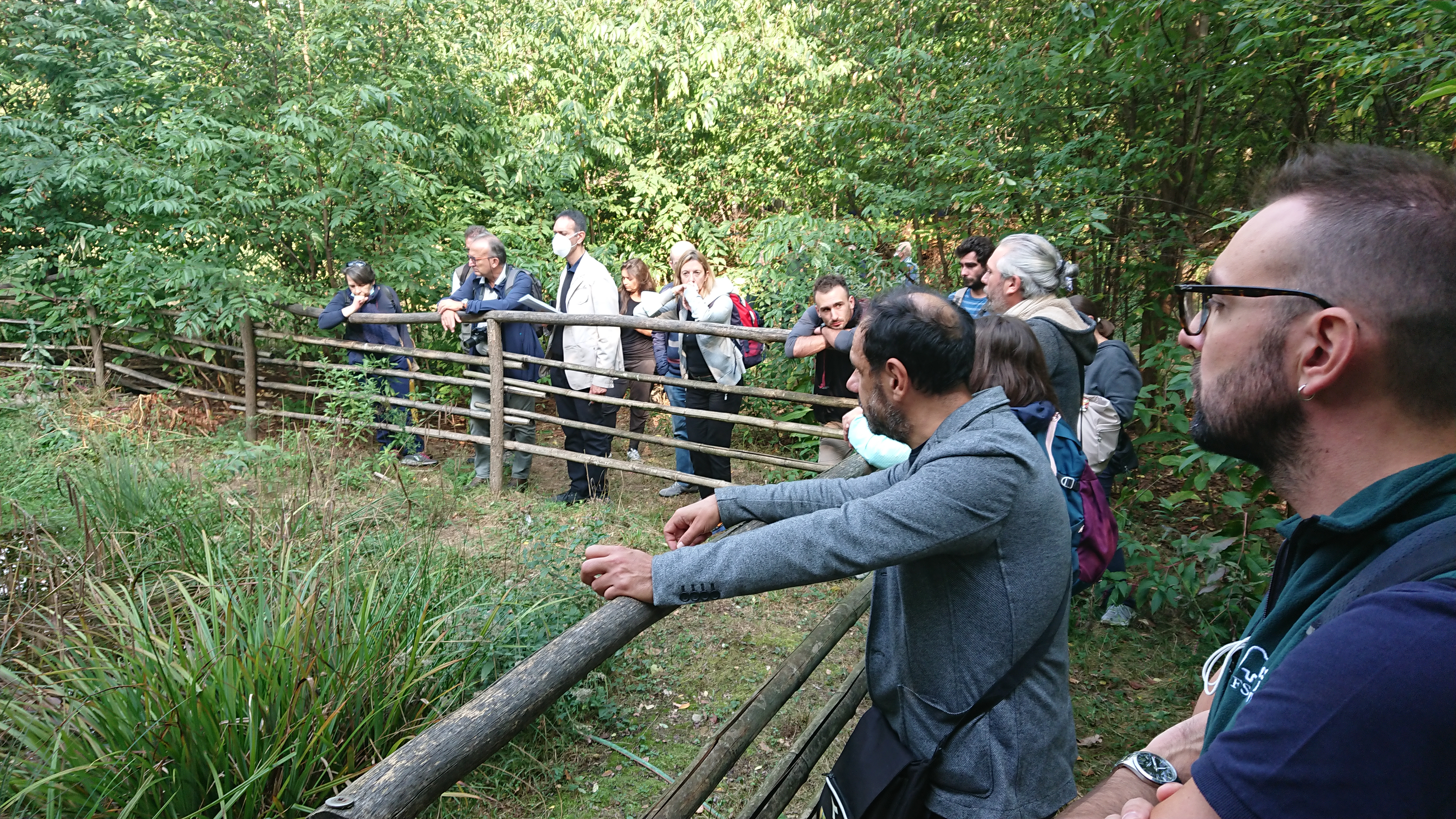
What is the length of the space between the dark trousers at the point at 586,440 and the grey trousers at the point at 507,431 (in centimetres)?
31

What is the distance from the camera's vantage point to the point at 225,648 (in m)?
2.14

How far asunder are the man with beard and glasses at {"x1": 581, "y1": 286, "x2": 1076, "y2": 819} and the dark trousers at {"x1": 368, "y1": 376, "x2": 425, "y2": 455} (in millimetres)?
5658

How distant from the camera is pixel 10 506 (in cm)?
390

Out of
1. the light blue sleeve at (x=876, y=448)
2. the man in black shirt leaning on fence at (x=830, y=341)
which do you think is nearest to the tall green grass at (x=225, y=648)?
the light blue sleeve at (x=876, y=448)

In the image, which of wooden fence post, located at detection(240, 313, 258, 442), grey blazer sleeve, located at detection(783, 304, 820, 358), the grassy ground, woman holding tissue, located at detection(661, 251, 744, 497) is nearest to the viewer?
the grassy ground

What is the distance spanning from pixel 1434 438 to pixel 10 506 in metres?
5.13

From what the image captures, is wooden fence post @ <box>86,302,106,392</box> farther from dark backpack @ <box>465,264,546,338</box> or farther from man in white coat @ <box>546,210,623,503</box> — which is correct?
man in white coat @ <box>546,210,623,503</box>

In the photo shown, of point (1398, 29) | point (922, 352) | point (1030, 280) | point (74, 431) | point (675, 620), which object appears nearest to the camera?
point (922, 352)

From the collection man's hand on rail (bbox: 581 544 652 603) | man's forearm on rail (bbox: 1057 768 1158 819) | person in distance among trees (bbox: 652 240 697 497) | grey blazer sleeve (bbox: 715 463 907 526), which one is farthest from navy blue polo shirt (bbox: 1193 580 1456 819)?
person in distance among trees (bbox: 652 240 697 497)

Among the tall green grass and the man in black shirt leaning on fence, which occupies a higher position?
the man in black shirt leaning on fence

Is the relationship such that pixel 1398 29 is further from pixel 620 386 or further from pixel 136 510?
pixel 136 510

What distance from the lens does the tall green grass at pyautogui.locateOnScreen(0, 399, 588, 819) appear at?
77.1 inches

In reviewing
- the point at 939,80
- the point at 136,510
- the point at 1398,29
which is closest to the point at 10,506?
the point at 136,510

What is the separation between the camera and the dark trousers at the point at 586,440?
6113mm
